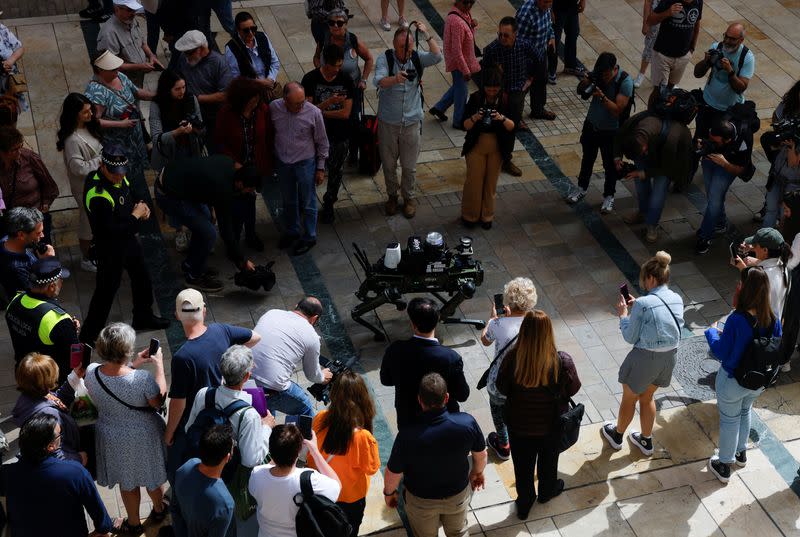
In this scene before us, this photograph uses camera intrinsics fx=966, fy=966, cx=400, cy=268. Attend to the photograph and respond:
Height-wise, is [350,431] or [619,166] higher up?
[350,431]

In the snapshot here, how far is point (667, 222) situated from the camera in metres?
9.93

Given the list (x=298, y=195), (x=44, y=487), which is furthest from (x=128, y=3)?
(x=44, y=487)

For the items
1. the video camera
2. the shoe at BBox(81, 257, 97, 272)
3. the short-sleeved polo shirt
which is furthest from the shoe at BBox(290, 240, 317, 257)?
the short-sleeved polo shirt

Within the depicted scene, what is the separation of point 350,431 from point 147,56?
22.2 ft

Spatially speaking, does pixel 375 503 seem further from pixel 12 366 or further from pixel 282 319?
pixel 12 366

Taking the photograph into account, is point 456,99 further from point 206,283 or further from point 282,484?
point 282,484

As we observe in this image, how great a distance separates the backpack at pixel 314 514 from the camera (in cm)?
498

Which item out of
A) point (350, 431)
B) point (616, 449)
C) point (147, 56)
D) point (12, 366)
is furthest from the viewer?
point (147, 56)

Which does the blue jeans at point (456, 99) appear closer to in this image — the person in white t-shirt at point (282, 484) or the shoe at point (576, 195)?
the shoe at point (576, 195)

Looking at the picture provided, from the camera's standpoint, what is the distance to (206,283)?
28.7ft

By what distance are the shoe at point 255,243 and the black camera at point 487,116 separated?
94.9 inches

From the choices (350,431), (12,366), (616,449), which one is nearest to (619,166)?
(616,449)

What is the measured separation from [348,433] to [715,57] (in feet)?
21.1

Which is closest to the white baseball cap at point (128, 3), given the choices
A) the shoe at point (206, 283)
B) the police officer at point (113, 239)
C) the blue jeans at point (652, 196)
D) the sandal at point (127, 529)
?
the police officer at point (113, 239)
